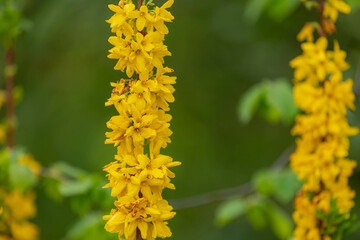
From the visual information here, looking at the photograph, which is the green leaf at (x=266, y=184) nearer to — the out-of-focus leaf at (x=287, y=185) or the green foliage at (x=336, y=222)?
the out-of-focus leaf at (x=287, y=185)

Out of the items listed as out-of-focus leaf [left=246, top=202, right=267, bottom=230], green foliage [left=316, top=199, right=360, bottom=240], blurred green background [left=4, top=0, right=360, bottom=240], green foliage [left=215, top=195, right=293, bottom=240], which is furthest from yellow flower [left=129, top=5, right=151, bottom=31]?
blurred green background [left=4, top=0, right=360, bottom=240]

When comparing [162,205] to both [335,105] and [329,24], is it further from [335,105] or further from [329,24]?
[329,24]

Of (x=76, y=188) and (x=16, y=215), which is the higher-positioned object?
(x=16, y=215)

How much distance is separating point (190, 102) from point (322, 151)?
5.68m

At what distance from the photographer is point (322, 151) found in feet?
8.36

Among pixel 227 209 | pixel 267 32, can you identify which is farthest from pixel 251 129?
pixel 227 209

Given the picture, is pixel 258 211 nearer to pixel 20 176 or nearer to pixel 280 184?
pixel 280 184

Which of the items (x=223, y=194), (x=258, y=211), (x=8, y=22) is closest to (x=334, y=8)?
(x=258, y=211)

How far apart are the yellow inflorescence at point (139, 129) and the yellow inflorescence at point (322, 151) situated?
83 centimetres

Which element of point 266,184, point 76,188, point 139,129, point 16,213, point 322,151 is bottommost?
point 139,129

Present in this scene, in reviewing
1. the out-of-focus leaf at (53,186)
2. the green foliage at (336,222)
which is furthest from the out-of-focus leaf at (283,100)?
the out-of-focus leaf at (53,186)

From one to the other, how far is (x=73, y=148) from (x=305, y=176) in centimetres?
582

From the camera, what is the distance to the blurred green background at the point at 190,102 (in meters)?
7.36

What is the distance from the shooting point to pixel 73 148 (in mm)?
7992
